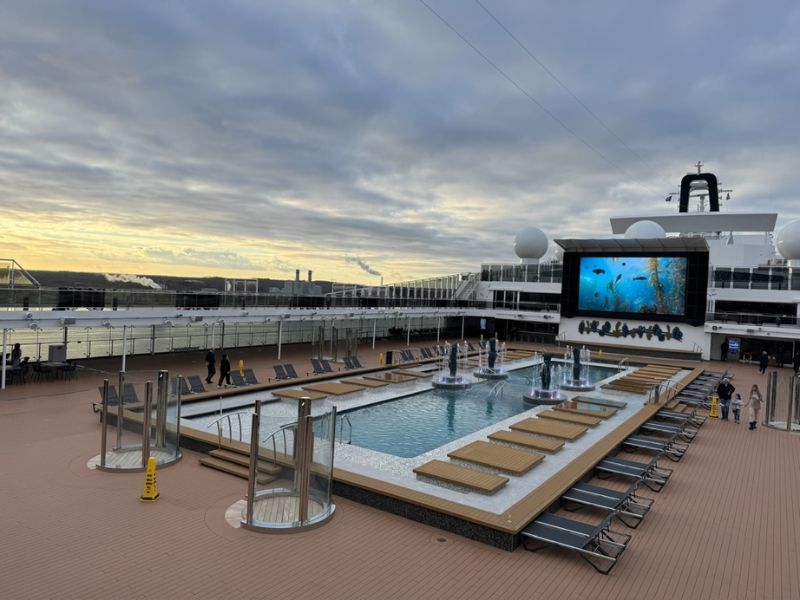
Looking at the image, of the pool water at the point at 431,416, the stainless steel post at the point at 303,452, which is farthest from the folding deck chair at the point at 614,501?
the stainless steel post at the point at 303,452

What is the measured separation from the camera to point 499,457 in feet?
33.2

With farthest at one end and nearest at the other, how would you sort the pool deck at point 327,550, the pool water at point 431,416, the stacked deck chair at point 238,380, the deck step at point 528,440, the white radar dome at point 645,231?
1. the white radar dome at point 645,231
2. the stacked deck chair at point 238,380
3. the pool water at point 431,416
4. the deck step at point 528,440
5. the pool deck at point 327,550

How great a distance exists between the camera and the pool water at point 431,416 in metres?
11.8

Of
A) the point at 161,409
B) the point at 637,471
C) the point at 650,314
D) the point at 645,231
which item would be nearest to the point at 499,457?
the point at 637,471

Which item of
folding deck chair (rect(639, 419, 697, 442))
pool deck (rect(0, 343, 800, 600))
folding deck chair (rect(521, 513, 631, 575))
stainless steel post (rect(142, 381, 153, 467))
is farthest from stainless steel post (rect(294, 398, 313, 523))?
folding deck chair (rect(639, 419, 697, 442))

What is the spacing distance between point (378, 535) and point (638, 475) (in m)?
Answer: 4.75

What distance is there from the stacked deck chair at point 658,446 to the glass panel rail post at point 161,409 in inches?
351

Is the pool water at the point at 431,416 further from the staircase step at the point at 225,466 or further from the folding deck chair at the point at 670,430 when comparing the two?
the folding deck chair at the point at 670,430

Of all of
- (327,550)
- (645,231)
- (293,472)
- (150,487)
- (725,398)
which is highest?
(645,231)

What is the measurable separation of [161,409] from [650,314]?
2825 cm

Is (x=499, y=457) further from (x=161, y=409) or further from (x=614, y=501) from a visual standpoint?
(x=161, y=409)

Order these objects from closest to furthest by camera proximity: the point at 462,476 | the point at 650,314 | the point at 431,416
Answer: the point at 462,476
the point at 431,416
the point at 650,314

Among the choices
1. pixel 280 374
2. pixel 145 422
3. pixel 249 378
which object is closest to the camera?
pixel 145 422

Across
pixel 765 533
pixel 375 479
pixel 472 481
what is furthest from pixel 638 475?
pixel 375 479
